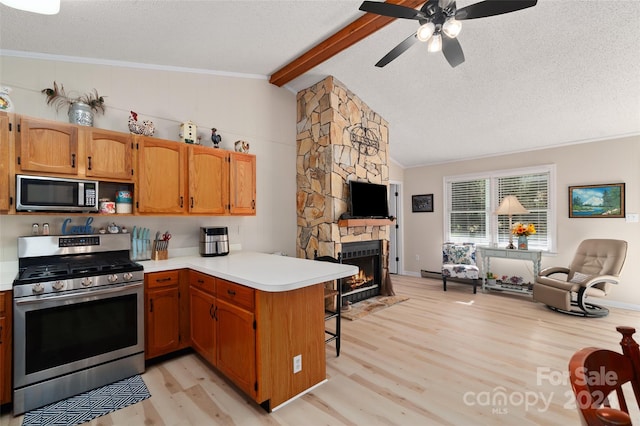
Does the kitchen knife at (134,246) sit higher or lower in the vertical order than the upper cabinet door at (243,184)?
lower

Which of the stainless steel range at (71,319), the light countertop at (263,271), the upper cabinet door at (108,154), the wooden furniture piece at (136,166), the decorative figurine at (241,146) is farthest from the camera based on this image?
the decorative figurine at (241,146)

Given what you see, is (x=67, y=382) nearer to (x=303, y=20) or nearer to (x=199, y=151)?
(x=199, y=151)

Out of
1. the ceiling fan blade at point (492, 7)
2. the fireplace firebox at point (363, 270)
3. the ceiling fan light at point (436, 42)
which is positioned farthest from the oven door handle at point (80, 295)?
the ceiling fan blade at point (492, 7)

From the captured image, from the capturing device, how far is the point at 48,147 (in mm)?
2459

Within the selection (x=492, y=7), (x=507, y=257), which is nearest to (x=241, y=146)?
(x=492, y=7)

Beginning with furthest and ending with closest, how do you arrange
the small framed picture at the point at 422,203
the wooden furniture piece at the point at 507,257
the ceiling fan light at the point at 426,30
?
the small framed picture at the point at 422,203 → the wooden furniture piece at the point at 507,257 → the ceiling fan light at the point at 426,30

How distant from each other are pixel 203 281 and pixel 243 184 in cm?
139

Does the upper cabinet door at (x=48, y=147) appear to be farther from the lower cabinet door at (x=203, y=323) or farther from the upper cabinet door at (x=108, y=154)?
the lower cabinet door at (x=203, y=323)

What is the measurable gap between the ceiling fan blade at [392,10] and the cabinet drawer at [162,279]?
9.15 feet

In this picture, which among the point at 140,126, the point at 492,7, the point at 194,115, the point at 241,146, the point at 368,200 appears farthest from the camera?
the point at 368,200

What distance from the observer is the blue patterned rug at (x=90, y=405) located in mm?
2016

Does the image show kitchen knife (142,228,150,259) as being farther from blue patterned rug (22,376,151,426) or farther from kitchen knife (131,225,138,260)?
blue patterned rug (22,376,151,426)

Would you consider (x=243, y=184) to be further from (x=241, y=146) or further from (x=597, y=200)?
(x=597, y=200)

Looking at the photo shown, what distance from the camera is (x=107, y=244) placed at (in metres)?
2.86
